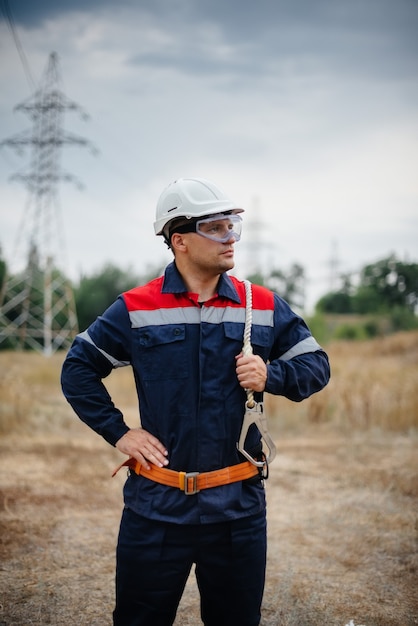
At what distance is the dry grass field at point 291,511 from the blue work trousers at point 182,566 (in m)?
1.22

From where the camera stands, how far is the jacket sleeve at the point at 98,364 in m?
2.49

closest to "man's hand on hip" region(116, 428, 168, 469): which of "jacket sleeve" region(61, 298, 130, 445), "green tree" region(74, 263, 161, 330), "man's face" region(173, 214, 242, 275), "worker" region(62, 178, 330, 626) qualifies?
"worker" region(62, 178, 330, 626)

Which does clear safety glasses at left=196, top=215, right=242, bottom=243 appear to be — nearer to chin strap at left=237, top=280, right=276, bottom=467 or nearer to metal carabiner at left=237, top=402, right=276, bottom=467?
chin strap at left=237, top=280, right=276, bottom=467

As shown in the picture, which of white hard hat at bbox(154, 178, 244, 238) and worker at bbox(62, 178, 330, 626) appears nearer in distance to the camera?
worker at bbox(62, 178, 330, 626)

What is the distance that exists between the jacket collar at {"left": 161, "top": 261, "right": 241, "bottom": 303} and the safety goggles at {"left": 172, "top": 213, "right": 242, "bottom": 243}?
18 cm

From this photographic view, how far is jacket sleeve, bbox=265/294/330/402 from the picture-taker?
2438 mm

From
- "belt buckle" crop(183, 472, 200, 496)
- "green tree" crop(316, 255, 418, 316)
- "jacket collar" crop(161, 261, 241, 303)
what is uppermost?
"green tree" crop(316, 255, 418, 316)

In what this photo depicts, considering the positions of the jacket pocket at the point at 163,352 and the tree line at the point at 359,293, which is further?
the tree line at the point at 359,293

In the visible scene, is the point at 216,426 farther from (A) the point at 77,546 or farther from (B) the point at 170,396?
(A) the point at 77,546

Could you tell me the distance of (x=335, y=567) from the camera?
14.0 feet

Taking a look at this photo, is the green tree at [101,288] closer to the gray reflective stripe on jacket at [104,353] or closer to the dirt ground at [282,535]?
the dirt ground at [282,535]

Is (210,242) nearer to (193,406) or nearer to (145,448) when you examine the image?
(193,406)

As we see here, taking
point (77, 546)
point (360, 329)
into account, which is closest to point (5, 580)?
point (77, 546)

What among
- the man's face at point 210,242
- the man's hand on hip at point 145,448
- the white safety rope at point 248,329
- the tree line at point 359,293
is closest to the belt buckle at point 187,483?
the man's hand on hip at point 145,448
